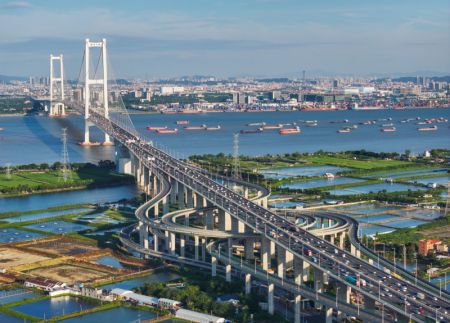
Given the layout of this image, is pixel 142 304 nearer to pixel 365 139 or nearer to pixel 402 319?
pixel 402 319

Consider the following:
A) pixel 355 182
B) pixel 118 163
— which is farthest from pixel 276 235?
Answer: pixel 118 163

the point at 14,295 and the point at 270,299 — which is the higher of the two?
the point at 270,299

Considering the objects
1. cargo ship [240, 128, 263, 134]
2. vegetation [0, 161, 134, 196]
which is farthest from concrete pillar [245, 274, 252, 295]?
cargo ship [240, 128, 263, 134]

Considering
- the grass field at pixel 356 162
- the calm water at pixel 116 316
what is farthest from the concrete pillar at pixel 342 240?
the grass field at pixel 356 162

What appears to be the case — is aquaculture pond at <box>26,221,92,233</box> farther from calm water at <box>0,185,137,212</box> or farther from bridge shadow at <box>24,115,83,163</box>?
bridge shadow at <box>24,115,83,163</box>

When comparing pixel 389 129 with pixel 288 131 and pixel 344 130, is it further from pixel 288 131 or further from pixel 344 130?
pixel 288 131

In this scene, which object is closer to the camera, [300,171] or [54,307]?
[54,307]

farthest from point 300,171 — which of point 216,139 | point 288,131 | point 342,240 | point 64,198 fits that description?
point 288,131
